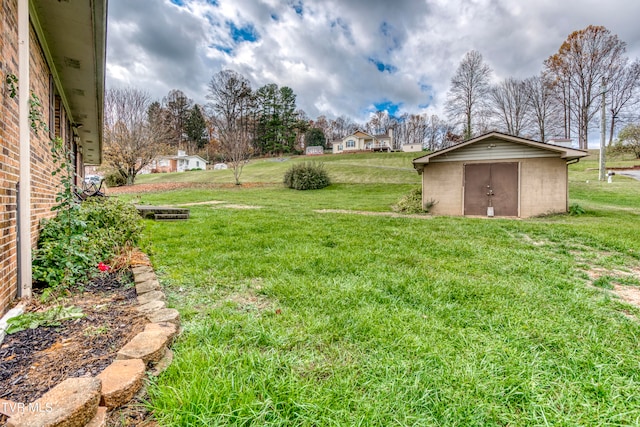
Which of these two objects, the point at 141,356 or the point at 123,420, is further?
the point at 141,356

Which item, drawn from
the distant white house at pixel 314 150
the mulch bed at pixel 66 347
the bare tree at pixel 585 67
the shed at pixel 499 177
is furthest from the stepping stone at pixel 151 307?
the distant white house at pixel 314 150

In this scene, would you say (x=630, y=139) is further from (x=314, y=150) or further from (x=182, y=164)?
(x=182, y=164)

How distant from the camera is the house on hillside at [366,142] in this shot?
47.5 m

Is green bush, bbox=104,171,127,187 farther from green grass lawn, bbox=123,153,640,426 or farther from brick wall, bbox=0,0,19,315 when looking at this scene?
brick wall, bbox=0,0,19,315

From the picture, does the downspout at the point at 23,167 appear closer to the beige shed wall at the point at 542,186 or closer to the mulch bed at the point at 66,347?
the mulch bed at the point at 66,347

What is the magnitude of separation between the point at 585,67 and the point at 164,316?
40522 millimetres

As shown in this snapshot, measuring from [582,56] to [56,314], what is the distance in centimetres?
4103

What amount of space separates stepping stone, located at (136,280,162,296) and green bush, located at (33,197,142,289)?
670 millimetres

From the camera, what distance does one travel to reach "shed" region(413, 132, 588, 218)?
980 cm

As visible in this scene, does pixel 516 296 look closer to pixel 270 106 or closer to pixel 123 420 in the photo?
pixel 123 420

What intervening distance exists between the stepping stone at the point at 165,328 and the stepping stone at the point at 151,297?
59 centimetres

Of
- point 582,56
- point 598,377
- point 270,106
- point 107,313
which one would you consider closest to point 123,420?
point 107,313

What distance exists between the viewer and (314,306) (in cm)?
256

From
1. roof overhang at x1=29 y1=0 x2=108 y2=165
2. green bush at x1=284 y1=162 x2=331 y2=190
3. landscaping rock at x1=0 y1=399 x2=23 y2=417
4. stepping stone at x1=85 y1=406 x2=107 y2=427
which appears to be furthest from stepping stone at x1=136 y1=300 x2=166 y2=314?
green bush at x1=284 y1=162 x2=331 y2=190
